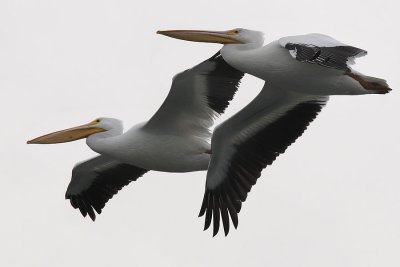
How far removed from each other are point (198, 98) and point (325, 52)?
3.49 meters

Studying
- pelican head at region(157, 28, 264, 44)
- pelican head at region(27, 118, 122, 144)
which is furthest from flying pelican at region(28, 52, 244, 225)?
pelican head at region(157, 28, 264, 44)

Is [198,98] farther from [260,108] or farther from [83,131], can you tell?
[83,131]

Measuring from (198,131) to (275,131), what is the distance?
1393 mm

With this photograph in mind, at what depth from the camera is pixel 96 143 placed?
19.3 m

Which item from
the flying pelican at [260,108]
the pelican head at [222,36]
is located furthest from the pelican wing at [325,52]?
the pelican head at [222,36]

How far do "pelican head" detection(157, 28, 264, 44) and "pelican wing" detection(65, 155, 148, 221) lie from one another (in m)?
3.63

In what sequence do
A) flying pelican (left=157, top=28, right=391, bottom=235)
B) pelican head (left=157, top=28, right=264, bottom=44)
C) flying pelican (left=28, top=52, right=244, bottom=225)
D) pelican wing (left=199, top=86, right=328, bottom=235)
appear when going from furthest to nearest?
flying pelican (left=28, top=52, right=244, bottom=225) < pelican wing (left=199, top=86, right=328, bottom=235) < pelican head (left=157, top=28, right=264, bottom=44) < flying pelican (left=157, top=28, right=391, bottom=235)

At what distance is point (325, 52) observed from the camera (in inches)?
606

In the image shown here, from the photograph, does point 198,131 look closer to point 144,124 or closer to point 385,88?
point 144,124

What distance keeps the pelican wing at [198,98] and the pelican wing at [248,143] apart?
674mm

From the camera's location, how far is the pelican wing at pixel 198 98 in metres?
18.0

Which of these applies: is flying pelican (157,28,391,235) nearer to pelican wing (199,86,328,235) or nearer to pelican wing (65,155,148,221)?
pelican wing (199,86,328,235)

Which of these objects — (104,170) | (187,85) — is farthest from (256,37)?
(104,170)

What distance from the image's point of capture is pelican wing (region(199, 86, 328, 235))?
17.8 meters
